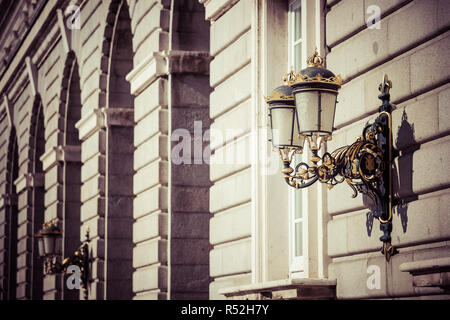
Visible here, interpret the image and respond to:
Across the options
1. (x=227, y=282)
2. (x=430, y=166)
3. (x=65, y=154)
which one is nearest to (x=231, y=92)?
(x=227, y=282)

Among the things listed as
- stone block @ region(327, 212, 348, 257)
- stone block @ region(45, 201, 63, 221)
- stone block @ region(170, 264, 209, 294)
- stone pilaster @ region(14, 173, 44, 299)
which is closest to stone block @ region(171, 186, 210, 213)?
stone block @ region(170, 264, 209, 294)

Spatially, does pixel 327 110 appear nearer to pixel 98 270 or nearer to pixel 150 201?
pixel 150 201

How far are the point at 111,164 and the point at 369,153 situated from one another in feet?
35.8

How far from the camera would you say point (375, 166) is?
32.4 ft

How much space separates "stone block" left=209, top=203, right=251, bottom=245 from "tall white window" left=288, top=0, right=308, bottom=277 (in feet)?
2.45

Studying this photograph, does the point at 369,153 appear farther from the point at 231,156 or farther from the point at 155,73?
the point at 155,73

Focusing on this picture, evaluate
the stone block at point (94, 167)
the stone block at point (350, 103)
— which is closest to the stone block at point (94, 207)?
the stone block at point (94, 167)

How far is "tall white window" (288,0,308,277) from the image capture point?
1225 centimetres

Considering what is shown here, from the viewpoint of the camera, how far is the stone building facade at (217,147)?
31.2 feet

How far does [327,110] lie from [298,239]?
278 cm

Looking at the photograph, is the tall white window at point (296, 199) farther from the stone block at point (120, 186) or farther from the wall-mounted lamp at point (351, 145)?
the stone block at point (120, 186)

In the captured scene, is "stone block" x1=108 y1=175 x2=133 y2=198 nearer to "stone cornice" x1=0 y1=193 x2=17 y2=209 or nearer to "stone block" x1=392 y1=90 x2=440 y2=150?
"stone block" x1=392 y1=90 x2=440 y2=150

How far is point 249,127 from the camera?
13.1m
